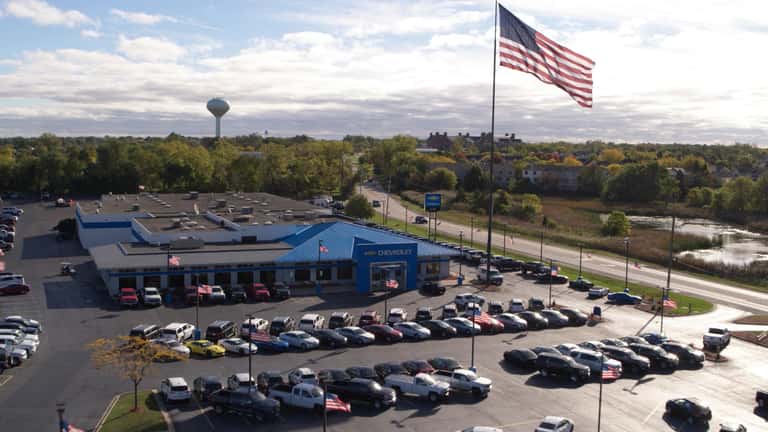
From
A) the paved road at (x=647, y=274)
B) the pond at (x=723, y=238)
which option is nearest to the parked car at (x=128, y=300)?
the paved road at (x=647, y=274)

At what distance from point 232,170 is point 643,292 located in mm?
89114

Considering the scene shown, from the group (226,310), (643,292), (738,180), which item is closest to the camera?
(226,310)

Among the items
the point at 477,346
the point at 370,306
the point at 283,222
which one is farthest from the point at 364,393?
the point at 283,222

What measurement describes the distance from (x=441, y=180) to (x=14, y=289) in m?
Result: 113

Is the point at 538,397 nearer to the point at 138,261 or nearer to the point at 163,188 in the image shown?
the point at 138,261

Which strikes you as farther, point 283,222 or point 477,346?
point 283,222

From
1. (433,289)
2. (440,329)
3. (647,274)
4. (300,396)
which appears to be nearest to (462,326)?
(440,329)

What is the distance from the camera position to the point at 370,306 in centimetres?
5041

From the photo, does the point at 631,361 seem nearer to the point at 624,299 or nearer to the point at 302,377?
the point at 302,377

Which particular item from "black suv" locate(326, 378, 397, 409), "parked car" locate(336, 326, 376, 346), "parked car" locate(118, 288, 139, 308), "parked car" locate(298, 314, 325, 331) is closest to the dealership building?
"parked car" locate(118, 288, 139, 308)

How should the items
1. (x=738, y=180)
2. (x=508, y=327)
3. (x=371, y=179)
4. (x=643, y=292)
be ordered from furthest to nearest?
(x=371, y=179) < (x=738, y=180) < (x=643, y=292) < (x=508, y=327)

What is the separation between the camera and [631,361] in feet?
120

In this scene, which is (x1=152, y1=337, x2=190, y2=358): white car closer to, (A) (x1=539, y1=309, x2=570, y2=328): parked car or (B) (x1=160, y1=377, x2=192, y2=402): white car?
(B) (x1=160, y1=377, x2=192, y2=402): white car

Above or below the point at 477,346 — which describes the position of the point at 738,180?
above
